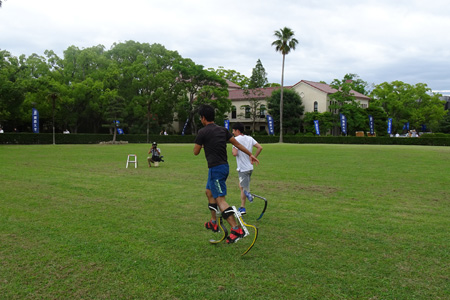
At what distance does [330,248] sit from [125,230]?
2.96 m

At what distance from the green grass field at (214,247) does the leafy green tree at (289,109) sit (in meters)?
51.1

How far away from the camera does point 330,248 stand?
182 inches

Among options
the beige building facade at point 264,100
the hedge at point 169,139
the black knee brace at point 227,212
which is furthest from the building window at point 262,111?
the black knee brace at point 227,212

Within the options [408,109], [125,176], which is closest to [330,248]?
[125,176]

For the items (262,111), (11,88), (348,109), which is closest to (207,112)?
(11,88)

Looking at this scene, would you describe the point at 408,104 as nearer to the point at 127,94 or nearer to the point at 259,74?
the point at 259,74

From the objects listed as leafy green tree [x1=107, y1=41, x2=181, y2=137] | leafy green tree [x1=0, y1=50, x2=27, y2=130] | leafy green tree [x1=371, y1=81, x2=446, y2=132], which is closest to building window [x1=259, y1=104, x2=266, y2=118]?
leafy green tree [x1=107, y1=41, x2=181, y2=137]

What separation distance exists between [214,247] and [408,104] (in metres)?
78.1

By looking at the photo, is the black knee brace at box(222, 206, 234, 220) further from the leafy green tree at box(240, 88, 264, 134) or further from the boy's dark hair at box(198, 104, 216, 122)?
the leafy green tree at box(240, 88, 264, 134)

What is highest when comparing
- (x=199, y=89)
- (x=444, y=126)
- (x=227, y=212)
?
(x=199, y=89)

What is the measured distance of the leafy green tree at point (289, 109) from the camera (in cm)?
5941

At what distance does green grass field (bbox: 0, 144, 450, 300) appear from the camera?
348cm

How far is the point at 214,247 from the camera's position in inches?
186

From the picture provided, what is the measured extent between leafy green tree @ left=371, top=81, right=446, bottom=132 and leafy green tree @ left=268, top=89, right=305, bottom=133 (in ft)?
54.0
